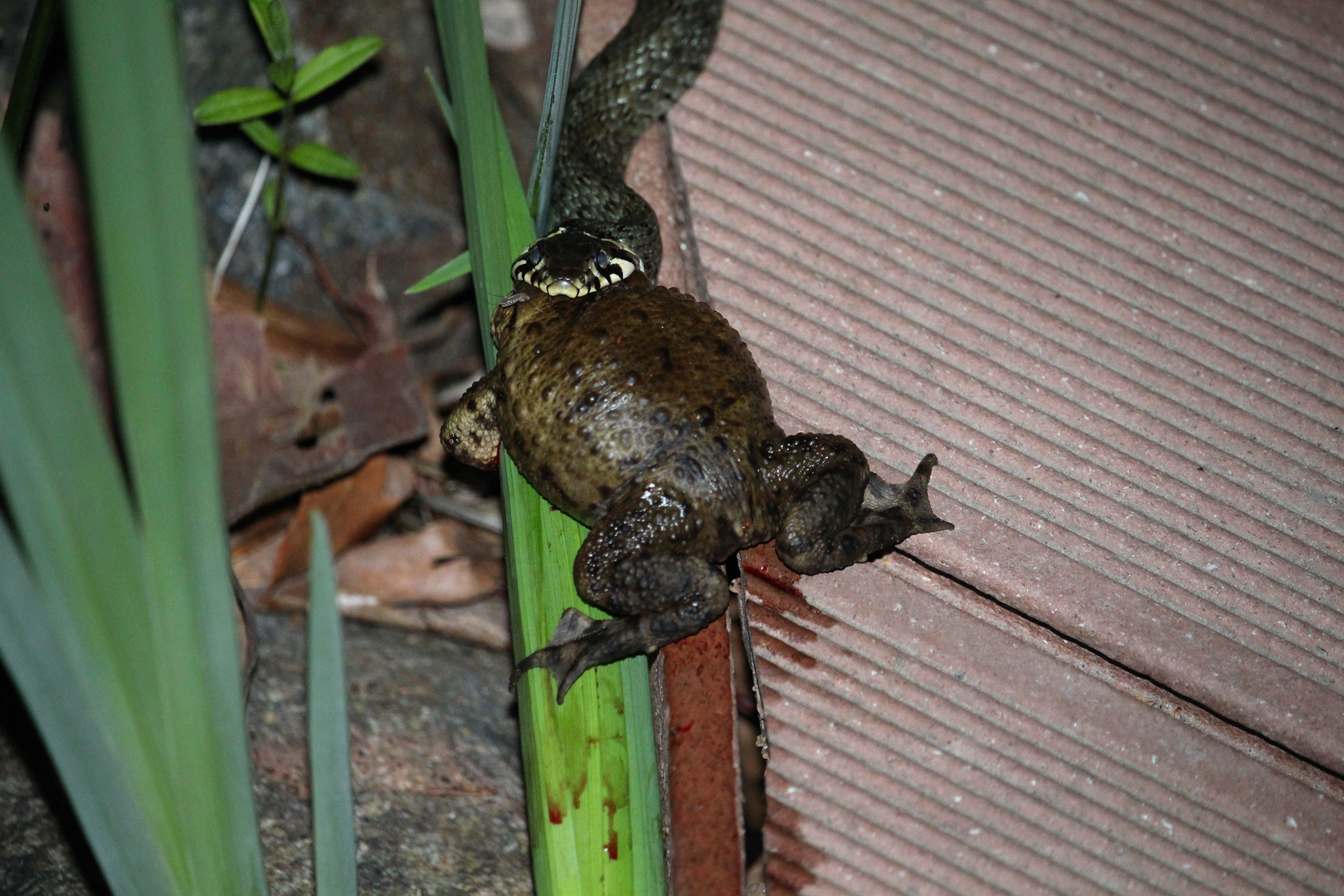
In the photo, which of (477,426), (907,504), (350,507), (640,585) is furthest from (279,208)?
(907,504)

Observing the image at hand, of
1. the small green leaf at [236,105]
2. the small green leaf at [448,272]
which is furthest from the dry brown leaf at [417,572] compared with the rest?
the small green leaf at [236,105]

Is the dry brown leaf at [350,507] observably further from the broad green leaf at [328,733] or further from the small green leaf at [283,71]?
the broad green leaf at [328,733]

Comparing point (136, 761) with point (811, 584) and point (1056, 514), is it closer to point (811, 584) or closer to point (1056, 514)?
point (811, 584)

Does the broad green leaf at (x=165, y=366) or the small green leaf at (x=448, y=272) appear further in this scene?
the small green leaf at (x=448, y=272)

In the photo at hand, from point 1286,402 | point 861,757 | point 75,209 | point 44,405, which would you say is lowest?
point 861,757

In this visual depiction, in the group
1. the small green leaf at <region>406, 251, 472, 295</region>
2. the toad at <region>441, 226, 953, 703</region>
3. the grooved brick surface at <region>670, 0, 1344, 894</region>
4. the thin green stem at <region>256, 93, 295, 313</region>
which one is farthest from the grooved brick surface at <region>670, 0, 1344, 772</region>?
the thin green stem at <region>256, 93, 295, 313</region>

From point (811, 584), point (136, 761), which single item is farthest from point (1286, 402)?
point (136, 761)
